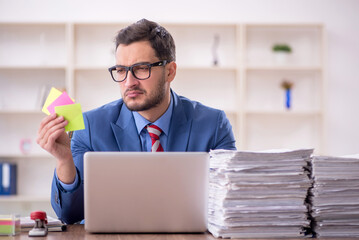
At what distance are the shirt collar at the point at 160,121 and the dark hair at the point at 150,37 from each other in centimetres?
23

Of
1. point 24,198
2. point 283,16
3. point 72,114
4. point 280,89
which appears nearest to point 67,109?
point 72,114

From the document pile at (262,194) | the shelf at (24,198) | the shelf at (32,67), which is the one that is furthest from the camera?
the shelf at (32,67)

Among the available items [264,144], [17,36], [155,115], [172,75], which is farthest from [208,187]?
[17,36]

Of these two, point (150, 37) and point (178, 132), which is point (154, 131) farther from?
point (150, 37)

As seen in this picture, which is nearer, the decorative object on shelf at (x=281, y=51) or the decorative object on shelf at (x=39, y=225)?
the decorative object on shelf at (x=39, y=225)

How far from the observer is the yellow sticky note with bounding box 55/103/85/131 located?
1.44 meters

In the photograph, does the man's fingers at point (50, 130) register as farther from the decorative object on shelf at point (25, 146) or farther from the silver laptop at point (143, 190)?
the decorative object on shelf at point (25, 146)

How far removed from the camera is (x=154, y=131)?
207 centimetres

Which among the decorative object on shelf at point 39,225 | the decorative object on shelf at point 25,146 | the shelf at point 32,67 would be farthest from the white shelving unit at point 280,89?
the decorative object on shelf at point 39,225

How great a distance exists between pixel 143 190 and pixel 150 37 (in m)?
0.90

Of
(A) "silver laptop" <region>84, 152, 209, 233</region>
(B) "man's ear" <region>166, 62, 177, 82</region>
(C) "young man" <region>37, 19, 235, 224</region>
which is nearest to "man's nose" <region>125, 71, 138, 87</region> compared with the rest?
(C) "young man" <region>37, 19, 235, 224</region>

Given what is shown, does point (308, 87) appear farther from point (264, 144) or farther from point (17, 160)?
point (17, 160)

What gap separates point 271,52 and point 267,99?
44cm

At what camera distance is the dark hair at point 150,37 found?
78.9 inches
